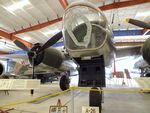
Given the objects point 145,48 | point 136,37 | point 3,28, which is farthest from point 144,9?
point 3,28

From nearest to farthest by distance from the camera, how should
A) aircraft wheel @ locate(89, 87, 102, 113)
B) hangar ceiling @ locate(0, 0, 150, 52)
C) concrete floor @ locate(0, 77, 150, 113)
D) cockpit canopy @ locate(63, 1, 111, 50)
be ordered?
cockpit canopy @ locate(63, 1, 111, 50) → aircraft wheel @ locate(89, 87, 102, 113) → concrete floor @ locate(0, 77, 150, 113) → hangar ceiling @ locate(0, 0, 150, 52)

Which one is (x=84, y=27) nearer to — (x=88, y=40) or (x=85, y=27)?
(x=85, y=27)

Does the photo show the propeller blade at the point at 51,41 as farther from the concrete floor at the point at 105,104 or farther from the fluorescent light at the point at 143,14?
the fluorescent light at the point at 143,14

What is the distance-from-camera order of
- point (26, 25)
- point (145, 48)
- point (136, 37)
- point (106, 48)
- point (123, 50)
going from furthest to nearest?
point (136, 37) < point (26, 25) < point (123, 50) < point (145, 48) < point (106, 48)

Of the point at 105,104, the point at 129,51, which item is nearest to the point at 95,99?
the point at 105,104

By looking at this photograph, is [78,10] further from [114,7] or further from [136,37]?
[136,37]

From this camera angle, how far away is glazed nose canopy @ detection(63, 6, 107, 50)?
142 inches

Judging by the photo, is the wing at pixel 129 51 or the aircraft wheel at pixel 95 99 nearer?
the aircraft wheel at pixel 95 99

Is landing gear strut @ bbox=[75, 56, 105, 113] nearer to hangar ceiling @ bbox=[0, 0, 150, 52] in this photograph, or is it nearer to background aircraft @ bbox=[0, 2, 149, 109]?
background aircraft @ bbox=[0, 2, 149, 109]

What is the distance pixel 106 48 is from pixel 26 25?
1187 cm

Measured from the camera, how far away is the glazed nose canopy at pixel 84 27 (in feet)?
11.8

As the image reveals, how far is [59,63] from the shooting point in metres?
6.78

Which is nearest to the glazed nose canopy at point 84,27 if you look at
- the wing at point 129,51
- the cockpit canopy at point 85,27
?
the cockpit canopy at point 85,27

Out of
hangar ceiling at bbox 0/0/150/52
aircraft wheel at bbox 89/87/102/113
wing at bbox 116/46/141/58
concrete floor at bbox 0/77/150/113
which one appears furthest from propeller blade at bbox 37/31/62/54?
hangar ceiling at bbox 0/0/150/52
